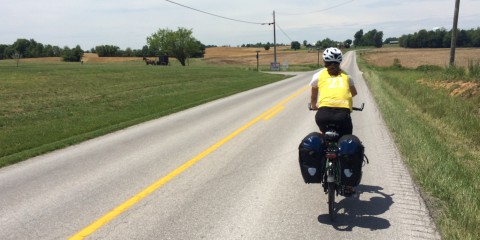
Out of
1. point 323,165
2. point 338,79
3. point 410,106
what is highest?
point 338,79

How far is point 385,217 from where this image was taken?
511cm

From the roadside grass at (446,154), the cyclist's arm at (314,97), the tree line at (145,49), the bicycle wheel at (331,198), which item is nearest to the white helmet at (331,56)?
the cyclist's arm at (314,97)

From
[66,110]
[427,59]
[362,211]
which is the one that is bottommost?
[427,59]

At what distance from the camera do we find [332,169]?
4992 mm

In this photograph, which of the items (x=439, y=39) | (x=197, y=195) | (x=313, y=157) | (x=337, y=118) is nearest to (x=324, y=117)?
(x=337, y=118)

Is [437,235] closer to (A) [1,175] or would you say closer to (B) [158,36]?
(A) [1,175]

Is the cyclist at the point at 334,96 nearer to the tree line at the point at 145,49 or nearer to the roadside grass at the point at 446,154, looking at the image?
the roadside grass at the point at 446,154

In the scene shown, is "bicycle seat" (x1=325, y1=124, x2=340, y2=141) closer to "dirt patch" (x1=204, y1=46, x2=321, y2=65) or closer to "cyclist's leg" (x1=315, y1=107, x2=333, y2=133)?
"cyclist's leg" (x1=315, y1=107, x2=333, y2=133)

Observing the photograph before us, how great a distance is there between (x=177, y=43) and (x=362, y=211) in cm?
9752

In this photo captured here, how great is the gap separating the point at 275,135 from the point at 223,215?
5.80 metres

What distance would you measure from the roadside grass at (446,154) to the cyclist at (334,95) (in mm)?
1567

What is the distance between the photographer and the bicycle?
4.95 metres

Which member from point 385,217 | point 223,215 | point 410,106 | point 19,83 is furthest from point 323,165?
point 19,83

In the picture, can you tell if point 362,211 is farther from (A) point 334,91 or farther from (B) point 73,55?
(B) point 73,55
